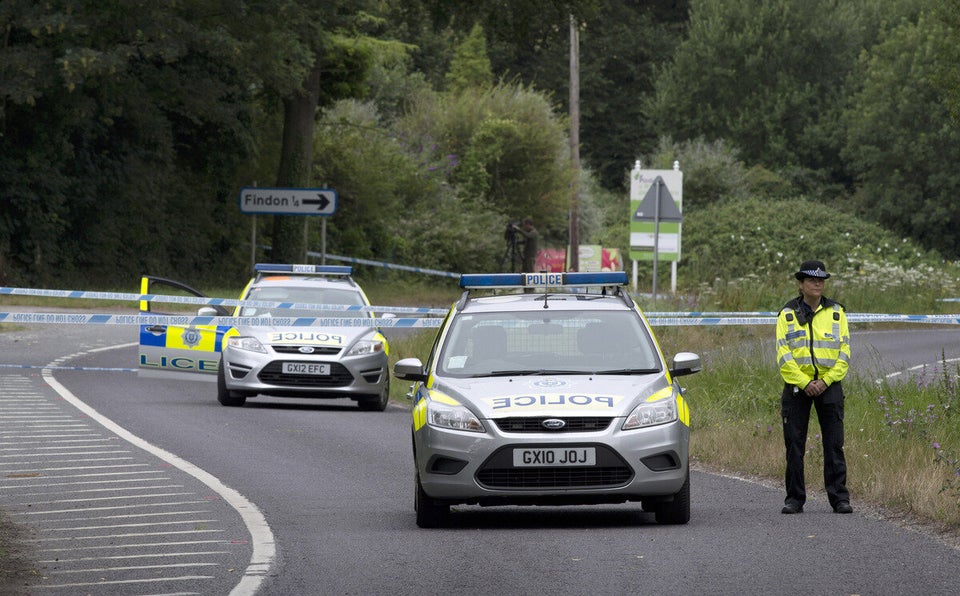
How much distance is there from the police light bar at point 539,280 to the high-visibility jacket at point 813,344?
1132mm

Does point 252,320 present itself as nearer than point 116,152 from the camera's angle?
Yes

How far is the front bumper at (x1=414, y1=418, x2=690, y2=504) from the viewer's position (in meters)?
10.4

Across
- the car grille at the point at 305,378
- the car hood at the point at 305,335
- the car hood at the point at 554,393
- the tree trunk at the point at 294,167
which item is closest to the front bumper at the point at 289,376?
the car grille at the point at 305,378

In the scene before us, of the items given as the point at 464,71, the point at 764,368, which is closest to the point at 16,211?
the point at 764,368

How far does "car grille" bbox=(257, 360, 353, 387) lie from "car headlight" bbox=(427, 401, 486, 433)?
8.97 metres

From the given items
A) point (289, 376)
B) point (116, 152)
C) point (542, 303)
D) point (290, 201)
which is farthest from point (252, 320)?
point (116, 152)

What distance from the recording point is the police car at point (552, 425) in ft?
34.3

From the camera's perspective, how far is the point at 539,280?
40.6 ft

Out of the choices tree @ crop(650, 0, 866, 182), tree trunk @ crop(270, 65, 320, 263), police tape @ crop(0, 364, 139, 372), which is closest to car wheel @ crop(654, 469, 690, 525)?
police tape @ crop(0, 364, 139, 372)

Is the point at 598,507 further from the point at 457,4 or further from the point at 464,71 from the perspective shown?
the point at 464,71

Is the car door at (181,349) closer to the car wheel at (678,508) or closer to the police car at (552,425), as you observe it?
the police car at (552,425)

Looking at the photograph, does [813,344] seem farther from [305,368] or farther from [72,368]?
[72,368]

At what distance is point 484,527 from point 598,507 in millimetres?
1570

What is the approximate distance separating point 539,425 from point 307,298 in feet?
37.2
